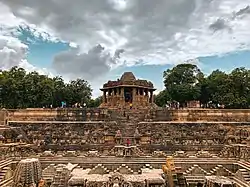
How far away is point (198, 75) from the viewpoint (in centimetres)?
3928

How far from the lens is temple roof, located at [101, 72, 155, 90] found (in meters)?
33.5

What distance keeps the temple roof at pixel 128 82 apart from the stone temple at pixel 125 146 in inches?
4.6

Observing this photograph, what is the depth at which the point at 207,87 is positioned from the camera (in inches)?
1459

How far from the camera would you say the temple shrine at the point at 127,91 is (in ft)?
109

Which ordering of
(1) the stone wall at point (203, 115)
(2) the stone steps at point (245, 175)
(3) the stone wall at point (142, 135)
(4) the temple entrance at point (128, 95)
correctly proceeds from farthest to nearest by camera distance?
(4) the temple entrance at point (128, 95) → (1) the stone wall at point (203, 115) → (3) the stone wall at point (142, 135) → (2) the stone steps at point (245, 175)

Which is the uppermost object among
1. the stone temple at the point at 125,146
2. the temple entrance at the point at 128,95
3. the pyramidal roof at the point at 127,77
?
the pyramidal roof at the point at 127,77

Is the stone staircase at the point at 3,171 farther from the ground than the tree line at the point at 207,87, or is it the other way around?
the tree line at the point at 207,87

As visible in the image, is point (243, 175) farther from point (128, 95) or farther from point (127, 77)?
point (127, 77)

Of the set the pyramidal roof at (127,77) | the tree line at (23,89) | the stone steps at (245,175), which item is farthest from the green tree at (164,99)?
the stone steps at (245,175)

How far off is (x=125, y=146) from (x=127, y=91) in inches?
747

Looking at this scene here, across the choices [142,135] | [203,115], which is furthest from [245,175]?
[203,115]

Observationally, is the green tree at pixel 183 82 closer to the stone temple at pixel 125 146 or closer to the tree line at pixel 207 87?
the tree line at pixel 207 87

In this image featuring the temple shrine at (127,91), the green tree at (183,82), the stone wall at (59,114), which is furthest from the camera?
the green tree at (183,82)

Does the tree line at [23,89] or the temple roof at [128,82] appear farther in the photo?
the temple roof at [128,82]
